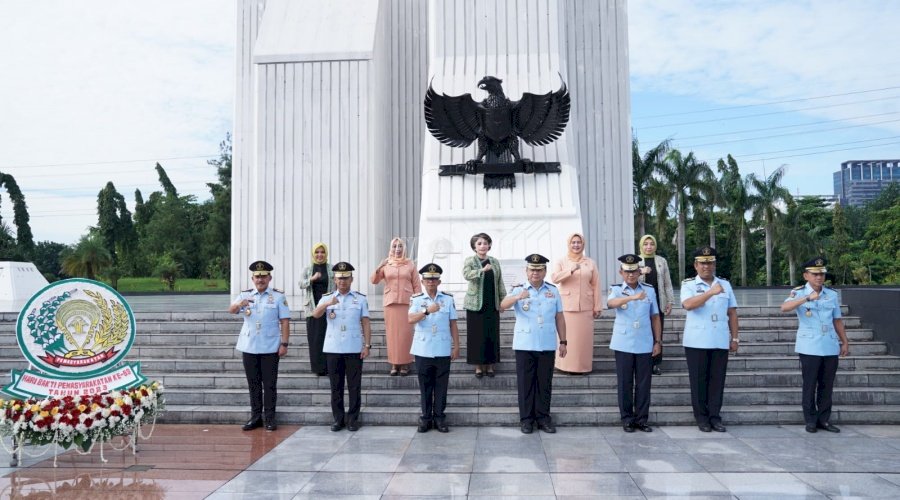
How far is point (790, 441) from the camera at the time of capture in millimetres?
4660

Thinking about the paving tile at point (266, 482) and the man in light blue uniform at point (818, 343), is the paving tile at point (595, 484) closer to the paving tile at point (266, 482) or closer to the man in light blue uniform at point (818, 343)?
the paving tile at point (266, 482)

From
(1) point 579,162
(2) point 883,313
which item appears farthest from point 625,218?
(2) point 883,313

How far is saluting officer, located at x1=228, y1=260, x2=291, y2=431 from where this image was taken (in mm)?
→ 5184

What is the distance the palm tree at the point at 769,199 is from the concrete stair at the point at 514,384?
→ 2281 centimetres

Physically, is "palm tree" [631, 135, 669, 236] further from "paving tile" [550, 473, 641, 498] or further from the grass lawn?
"paving tile" [550, 473, 641, 498]

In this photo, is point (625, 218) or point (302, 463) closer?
point (302, 463)

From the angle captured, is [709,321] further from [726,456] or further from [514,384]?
[514,384]

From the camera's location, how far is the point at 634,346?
16.6 feet

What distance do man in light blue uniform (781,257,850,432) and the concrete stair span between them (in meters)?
0.26

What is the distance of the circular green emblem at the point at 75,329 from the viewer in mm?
4391

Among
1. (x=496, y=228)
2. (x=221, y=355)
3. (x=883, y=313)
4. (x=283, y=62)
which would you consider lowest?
(x=221, y=355)

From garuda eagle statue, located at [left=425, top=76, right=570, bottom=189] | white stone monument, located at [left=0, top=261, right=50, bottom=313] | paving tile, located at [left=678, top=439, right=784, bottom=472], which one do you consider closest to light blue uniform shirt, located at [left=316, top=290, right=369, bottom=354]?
paving tile, located at [left=678, top=439, right=784, bottom=472]

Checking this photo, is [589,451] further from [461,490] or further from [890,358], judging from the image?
[890,358]

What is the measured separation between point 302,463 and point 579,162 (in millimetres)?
8347
